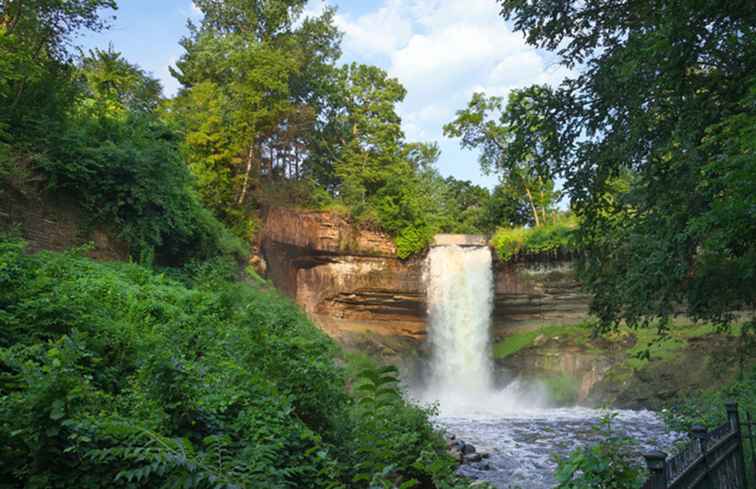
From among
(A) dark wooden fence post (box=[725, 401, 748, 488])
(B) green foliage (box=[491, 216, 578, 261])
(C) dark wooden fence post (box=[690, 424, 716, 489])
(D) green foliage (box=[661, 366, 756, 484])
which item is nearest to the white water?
(B) green foliage (box=[491, 216, 578, 261])

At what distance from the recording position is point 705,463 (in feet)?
13.5

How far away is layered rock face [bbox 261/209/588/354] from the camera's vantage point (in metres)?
26.9

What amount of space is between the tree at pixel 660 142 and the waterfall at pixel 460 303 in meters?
18.4

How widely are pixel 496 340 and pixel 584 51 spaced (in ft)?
73.0

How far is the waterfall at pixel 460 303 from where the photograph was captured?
93.2 ft

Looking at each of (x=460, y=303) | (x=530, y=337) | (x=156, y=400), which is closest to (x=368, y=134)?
(x=460, y=303)

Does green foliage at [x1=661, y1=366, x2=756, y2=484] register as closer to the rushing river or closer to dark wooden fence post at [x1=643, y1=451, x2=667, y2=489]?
the rushing river

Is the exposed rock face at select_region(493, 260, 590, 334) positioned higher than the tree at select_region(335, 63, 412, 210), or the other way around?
the tree at select_region(335, 63, 412, 210)

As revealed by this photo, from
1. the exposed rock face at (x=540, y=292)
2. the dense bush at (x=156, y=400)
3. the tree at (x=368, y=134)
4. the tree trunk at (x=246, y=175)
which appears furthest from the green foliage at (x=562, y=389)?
the dense bush at (x=156, y=400)

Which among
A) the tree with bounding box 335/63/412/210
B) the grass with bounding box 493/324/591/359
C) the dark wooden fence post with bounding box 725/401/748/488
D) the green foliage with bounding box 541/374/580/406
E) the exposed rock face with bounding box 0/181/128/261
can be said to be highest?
the tree with bounding box 335/63/412/210

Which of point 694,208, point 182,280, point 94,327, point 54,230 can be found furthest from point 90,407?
point 182,280

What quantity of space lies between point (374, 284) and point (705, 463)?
24.4 m

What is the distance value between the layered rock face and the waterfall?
1.75 feet

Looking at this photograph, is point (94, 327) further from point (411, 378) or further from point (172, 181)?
point (411, 378)
